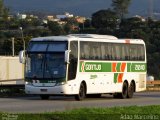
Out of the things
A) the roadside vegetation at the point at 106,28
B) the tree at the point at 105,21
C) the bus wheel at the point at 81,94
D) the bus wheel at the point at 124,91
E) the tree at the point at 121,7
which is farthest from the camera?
the tree at the point at 121,7

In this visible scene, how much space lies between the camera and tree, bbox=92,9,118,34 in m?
97.1

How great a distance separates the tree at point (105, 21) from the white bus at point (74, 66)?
183ft

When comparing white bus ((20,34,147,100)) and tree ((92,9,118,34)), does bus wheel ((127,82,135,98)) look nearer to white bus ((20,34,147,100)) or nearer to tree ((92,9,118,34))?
white bus ((20,34,147,100))

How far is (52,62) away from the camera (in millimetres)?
33281

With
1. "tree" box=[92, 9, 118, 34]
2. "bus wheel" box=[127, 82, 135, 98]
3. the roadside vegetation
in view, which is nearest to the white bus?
"bus wheel" box=[127, 82, 135, 98]

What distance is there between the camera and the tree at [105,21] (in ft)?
319

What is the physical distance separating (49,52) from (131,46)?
657cm

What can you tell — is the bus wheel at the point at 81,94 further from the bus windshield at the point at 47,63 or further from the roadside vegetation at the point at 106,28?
the roadside vegetation at the point at 106,28

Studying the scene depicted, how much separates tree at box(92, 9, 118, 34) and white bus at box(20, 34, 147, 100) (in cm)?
5585

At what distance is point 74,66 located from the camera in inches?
1316

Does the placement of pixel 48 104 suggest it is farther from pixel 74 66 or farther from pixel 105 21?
pixel 105 21

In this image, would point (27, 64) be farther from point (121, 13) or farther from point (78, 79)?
point (121, 13)

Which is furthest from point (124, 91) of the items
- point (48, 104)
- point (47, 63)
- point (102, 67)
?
point (48, 104)

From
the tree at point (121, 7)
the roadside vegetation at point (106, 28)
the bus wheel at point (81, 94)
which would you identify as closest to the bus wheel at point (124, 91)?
the bus wheel at point (81, 94)
